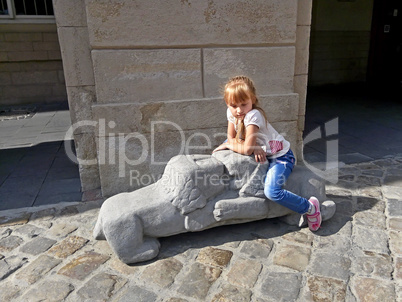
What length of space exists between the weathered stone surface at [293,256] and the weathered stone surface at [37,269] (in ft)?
5.40

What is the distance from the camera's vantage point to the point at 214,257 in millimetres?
2590

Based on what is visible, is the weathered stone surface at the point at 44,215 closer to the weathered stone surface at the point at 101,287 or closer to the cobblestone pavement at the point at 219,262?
the cobblestone pavement at the point at 219,262

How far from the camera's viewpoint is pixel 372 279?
2293 mm

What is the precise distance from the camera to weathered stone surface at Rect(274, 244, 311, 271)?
247 cm

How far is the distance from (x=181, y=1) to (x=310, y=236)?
7.73 ft

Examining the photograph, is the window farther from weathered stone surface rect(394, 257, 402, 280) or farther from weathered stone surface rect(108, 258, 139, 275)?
weathered stone surface rect(394, 257, 402, 280)

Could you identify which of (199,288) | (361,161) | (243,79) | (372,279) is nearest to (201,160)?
(243,79)

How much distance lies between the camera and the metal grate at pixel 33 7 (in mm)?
8820

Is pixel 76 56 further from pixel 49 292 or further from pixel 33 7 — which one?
pixel 33 7

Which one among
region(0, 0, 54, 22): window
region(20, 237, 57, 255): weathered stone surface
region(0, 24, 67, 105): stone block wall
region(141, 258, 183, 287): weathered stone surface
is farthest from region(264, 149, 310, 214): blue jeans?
region(0, 0, 54, 22): window

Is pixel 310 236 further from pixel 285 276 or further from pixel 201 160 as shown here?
pixel 201 160

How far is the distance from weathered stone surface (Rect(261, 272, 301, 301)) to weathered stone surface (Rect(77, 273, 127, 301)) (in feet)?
3.13

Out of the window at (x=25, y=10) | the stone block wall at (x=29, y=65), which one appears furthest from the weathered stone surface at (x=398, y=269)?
the window at (x=25, y=10)

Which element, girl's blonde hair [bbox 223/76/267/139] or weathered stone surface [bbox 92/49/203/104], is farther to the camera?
weathered stone surface [bbox 92/49/203/104]
